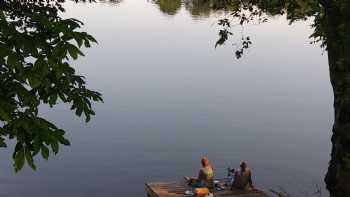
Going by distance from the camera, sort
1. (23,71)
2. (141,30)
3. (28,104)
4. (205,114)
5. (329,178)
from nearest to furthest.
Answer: (23,71) → (28,104) → (329,178) → (205,114) → (141,30)

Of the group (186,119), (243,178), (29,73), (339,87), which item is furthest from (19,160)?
→ (186,119)

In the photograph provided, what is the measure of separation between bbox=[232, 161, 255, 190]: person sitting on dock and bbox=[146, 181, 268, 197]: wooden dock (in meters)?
0.20

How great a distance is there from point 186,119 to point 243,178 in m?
15.1

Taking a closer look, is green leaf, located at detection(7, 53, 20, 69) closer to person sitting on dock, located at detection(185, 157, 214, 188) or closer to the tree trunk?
the tree trunk

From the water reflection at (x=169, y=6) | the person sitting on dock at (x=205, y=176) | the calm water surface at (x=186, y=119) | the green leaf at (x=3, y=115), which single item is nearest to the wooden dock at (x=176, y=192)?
the person sitting on dock at (x=205, y=176)

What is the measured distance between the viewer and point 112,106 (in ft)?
114

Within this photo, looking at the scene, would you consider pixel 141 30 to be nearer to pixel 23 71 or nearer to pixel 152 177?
pixel 152 177

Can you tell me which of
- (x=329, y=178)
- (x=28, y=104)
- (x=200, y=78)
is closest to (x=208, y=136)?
(x=200, y=78)

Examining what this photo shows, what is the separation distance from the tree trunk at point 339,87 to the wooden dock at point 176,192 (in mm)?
8159

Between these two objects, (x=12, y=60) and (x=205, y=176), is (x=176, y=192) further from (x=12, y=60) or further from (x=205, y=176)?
(x=12, y=60)

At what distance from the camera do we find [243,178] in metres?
17.7

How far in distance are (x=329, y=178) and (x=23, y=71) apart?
21.1 ft

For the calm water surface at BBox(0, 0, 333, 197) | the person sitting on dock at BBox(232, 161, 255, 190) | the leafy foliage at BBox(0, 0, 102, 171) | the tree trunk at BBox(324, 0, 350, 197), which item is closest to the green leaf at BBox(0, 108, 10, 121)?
the leafy foliage at BBox(0, 0, 102, 171)

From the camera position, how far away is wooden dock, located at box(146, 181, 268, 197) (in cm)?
1747
